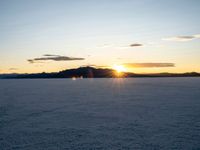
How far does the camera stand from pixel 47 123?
26.7 meters

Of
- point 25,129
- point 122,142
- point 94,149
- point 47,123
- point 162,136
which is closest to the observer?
point 94,149

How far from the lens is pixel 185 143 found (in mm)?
19359

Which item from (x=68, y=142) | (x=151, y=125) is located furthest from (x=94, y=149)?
(x=151, y=125)

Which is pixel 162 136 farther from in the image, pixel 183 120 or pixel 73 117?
pixel 73 117

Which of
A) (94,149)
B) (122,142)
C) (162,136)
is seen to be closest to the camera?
(94,149)

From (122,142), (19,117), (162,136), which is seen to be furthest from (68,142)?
(19,117)

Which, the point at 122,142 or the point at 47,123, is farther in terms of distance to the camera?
the point at 47,123

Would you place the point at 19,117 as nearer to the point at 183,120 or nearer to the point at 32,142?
the point at 32,142

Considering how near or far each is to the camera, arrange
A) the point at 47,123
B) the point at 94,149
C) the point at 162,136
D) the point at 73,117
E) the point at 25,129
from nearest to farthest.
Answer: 1. the point at 94,149
2. the point at 162,136
3. the point at 25,129
4. the point at 47,123
5. the point at 73,117

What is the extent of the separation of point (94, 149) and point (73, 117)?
39.0 feet

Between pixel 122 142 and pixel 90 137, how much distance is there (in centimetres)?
296

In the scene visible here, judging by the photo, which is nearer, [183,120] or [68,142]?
[68,142]

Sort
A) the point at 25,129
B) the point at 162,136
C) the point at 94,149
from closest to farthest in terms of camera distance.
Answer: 1. the point at 94,149
2. the point at 162,136
3. the point at 25,129

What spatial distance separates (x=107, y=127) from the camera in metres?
24.7
